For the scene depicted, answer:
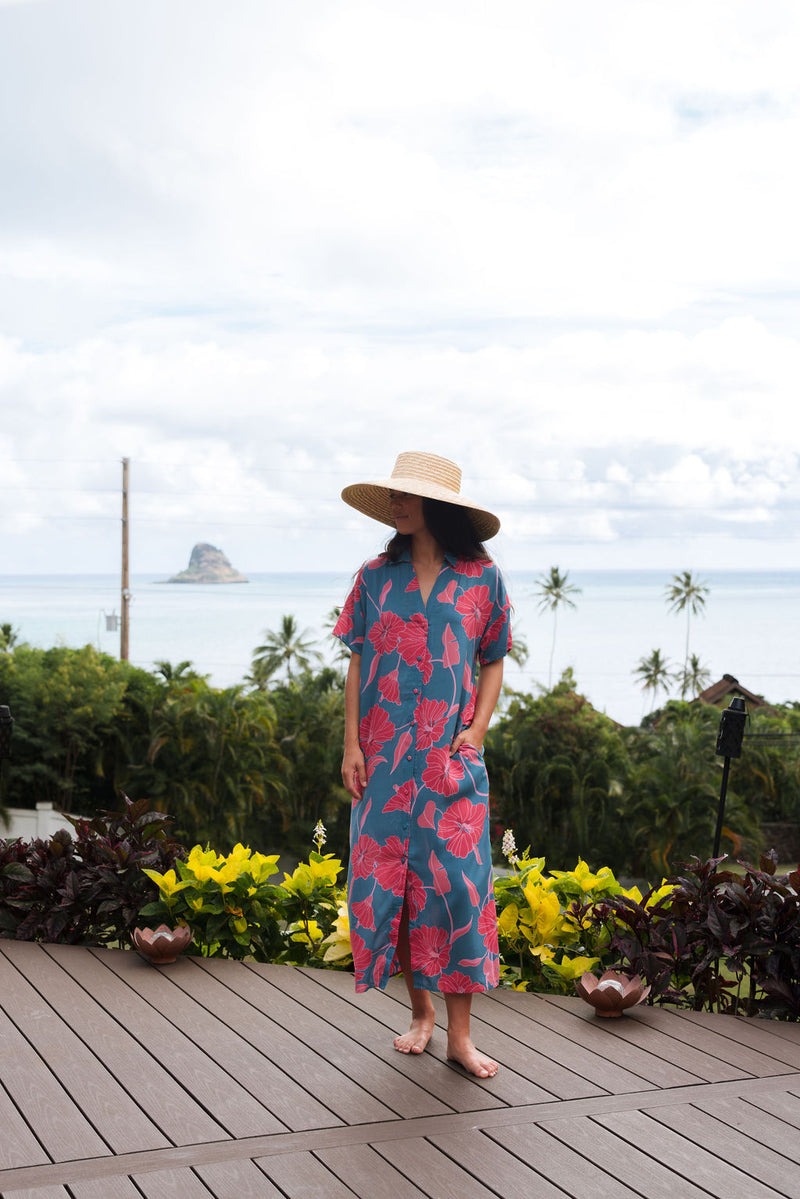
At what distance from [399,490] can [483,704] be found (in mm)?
530

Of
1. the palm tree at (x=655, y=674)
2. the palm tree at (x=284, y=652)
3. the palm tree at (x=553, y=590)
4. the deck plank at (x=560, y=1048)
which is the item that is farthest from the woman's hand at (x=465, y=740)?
the palm tree at (x=553, y=590)

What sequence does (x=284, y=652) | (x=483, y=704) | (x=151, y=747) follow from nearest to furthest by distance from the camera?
(x=483, y=704) → (x=151, y=747) → (x=284, y=652)

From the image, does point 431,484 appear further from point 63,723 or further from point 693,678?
point 693,678

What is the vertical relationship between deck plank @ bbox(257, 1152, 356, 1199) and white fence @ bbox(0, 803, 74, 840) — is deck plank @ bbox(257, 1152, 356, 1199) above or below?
above

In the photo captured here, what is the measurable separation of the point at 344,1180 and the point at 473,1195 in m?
0.24

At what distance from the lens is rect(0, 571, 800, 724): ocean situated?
9825 centimetres

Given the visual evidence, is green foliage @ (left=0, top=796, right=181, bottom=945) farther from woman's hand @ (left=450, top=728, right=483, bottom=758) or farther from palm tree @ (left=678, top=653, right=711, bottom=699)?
palm tree @ (left=678, top=653, right=711, bottom=699)

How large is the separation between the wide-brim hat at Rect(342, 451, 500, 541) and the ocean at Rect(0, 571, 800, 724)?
71216mm

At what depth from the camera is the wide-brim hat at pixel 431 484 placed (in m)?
2.68

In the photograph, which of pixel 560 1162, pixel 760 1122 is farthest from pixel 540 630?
pixel 560 1162

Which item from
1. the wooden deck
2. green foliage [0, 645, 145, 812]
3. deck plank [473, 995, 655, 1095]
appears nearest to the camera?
the wooden deck

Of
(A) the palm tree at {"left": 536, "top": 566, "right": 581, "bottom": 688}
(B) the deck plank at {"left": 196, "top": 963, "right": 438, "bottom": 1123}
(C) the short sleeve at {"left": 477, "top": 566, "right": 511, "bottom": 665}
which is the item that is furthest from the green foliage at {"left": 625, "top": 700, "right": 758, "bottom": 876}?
(A) the palm tree at {"left": 536, "top": 566, "right": 581, "bottom": 688}

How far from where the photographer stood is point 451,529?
2760mm

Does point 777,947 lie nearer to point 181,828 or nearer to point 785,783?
point 181,828
